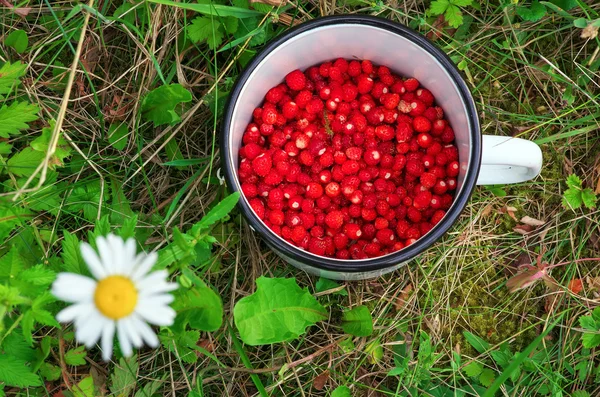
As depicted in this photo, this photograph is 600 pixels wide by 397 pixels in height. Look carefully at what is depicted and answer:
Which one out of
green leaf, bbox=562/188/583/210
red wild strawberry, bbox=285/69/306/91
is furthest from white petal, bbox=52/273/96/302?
green leaf, bbox=562/188/583/210

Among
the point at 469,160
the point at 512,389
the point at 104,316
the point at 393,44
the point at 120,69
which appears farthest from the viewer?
the point at 120,69

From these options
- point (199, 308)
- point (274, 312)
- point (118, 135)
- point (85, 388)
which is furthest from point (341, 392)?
point (118, 135)

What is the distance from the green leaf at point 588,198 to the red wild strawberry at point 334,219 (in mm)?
823

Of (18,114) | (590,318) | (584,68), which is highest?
(18,114)

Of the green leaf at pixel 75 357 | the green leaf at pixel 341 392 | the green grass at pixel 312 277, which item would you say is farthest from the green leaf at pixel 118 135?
the green leaf at pixel 341 392

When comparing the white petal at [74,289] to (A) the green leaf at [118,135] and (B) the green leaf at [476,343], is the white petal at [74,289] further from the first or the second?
(B) the green leaf at [476,343]

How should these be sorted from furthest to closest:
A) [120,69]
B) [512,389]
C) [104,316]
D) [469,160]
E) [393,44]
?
1. [120,69]
2. [512,389]
3. [393,44]
4. [469,160]
5. [104,316]

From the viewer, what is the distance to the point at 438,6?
6.03 ft

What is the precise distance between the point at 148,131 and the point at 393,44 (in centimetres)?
83

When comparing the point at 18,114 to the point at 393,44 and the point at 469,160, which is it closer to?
the point at 393,44

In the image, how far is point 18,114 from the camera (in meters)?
1.70

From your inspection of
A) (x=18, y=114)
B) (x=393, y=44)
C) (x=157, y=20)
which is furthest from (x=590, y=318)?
(x=18, y=114)

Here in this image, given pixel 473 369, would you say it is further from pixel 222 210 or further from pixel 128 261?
pixel 128 261

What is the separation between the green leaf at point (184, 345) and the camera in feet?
5.34
